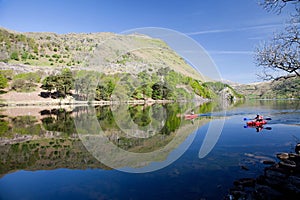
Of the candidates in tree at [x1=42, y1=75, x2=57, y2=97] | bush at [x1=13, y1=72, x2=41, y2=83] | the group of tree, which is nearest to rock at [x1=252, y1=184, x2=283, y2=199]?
the group of tree

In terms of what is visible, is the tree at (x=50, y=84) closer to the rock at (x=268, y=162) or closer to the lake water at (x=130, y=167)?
the lake water at (x=130, y=167)

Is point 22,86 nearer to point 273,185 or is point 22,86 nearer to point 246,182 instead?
point 246,182

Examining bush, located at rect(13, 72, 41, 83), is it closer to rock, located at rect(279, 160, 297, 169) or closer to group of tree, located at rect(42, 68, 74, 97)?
group of tree, located at rect(42, 68, 74, 97)

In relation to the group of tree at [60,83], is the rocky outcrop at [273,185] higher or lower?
lower

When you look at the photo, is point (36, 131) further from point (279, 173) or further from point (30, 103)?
point (30, 103)

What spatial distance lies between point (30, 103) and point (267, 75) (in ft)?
187

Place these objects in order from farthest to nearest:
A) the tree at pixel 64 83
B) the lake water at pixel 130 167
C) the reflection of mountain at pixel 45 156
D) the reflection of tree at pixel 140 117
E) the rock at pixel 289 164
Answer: the tree at pixel 64 83 → the reflection of tree at pixel 140 117 → the reflection of mountain at pixel 45 156 → the rock at pixel 289 164 → the lake water at pixel 130 167

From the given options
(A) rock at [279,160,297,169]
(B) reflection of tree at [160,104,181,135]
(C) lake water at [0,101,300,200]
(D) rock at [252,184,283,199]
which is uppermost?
Result: (B) reflection of tree at [160,104,181,135]

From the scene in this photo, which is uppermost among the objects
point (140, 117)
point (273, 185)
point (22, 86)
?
point (22, 86)

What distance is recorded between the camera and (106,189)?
27.4 feet

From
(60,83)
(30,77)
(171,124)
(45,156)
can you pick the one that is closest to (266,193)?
(45,156)

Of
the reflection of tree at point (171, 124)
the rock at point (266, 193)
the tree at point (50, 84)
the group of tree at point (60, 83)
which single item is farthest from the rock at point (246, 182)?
the tree at point (50, 84)

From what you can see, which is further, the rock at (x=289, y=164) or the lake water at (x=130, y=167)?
the rock at (x=289, y=164)

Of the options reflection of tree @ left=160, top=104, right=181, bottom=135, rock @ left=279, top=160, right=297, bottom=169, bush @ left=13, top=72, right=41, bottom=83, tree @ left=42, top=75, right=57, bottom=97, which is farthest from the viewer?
→ bush @ left=13, top=72, right=41, bottom=83
